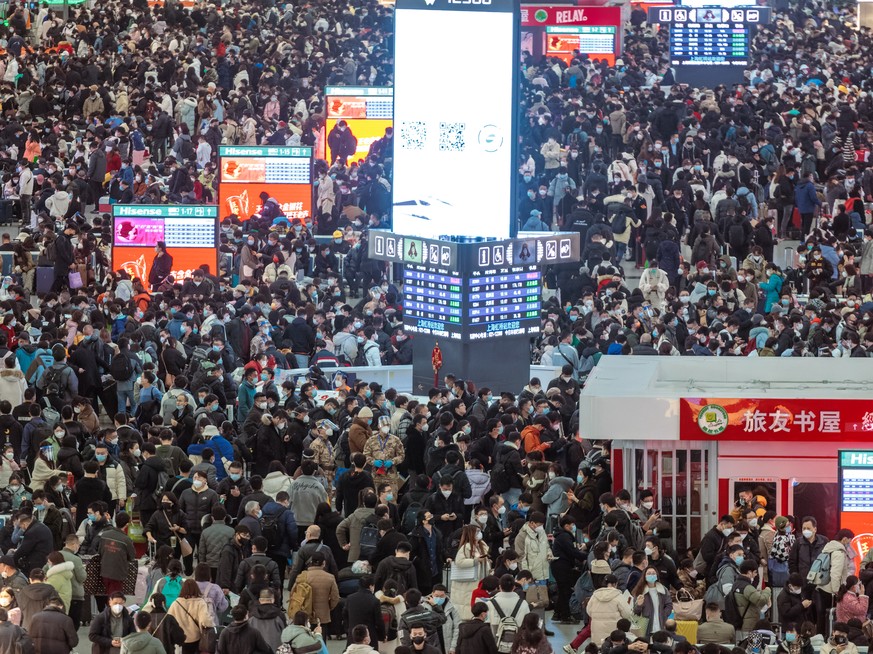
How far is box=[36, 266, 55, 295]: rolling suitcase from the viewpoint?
30375 mm

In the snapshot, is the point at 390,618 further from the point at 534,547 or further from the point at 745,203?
the point at 745,203

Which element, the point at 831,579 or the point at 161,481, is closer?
the point at 831,579

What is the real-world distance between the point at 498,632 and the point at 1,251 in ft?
59.1

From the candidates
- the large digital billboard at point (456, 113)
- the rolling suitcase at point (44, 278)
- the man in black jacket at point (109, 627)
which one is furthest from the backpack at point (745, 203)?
the man in black jacket at point (109, 627)

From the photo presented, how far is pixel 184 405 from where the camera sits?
2141 cm

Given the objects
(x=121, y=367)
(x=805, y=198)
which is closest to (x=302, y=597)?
(x=121, y=367)

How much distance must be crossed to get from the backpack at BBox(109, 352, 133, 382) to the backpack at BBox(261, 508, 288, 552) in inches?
258

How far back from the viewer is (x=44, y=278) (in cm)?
3047

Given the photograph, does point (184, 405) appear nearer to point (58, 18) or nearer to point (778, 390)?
point (778, 390)

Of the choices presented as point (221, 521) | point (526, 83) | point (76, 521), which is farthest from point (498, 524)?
point (526, 83)

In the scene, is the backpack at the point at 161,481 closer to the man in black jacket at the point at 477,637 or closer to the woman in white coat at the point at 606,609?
the man in black jacket at the point at 477,637

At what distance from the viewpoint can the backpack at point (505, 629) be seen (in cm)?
1560

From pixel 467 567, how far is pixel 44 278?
600 inches

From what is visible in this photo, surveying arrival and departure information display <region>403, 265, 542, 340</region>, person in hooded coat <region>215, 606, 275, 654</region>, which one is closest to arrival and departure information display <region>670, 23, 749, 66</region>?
arrival and departure information display <region>403, 265, 542, 340</region>
